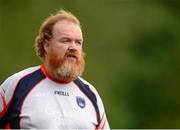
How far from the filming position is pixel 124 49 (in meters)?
27.1

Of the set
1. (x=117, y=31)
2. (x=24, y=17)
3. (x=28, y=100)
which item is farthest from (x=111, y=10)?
(x=28, y=100)

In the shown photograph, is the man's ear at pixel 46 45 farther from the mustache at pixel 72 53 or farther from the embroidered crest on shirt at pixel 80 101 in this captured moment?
the embroidered crest on shirt at pixel 80 101

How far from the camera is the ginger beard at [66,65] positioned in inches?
395

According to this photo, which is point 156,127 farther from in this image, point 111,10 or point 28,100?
point 28,100

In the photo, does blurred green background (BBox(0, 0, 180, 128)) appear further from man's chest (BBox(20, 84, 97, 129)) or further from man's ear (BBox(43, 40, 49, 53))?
man's chest (BBox(20, 84, 97, 129))

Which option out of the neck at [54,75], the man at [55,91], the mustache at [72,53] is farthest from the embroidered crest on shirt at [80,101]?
the mustache at [72,53]

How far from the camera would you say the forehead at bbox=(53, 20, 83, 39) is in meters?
10.1

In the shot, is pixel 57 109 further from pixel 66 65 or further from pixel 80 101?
pixel 66 65

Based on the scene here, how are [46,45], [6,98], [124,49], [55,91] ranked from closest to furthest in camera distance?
[6,98], [55,91], [46,45], [124,49]

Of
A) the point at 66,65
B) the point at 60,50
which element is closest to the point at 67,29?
the point at 60,50

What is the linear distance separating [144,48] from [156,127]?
3.59 meters

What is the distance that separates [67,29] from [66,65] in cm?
32

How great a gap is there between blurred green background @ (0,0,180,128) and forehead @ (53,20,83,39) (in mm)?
13526

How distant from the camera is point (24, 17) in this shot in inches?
1025
